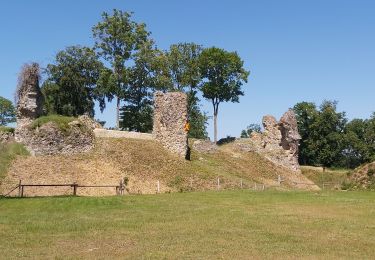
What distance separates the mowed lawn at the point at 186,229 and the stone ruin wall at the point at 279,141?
27003 mm

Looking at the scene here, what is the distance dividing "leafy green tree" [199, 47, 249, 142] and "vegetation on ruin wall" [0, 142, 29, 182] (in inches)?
984

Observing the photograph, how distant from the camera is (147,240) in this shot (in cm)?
1295

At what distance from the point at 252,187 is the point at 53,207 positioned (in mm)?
19602

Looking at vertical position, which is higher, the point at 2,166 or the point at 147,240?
the point at 2,166

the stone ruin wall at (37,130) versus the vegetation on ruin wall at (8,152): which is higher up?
the stone ruin wall at (37,130)

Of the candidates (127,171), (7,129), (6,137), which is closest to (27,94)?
(7,129)

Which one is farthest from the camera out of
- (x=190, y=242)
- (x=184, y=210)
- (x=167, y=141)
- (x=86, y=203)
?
(x=167, y=141)

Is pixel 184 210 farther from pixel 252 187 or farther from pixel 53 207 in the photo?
pixel 252 187

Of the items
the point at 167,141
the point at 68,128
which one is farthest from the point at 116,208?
the point at 167,141

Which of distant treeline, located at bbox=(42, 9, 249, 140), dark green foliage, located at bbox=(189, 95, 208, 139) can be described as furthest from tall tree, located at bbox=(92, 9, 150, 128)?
dark green foliage, located at bbox=(189, 95, 208, 139)

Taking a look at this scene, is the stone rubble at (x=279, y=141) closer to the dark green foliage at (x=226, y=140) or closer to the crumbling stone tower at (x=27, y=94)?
the dark green foliage at (x=226, y=140)

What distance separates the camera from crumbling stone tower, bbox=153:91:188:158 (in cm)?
4016

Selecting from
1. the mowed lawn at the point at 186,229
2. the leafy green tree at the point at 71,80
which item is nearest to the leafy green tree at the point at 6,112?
the leafy green tree at the point at 71,80

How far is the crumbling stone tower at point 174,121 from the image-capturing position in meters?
40.2
